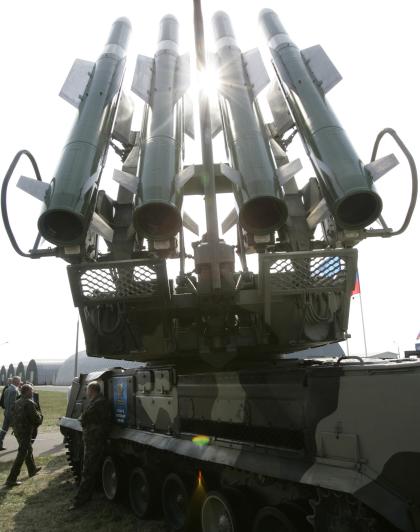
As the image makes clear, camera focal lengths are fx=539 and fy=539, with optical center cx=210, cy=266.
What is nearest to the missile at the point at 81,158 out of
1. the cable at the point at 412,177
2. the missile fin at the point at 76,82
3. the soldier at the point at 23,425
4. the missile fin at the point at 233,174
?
the missile fin at the point at 76,82

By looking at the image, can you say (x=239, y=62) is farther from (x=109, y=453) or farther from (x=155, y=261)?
(x=109, y=453)

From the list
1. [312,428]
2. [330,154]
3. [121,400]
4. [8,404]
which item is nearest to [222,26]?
[330,154]

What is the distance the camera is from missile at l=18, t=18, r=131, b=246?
4605mm

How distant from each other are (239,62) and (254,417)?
459 cm

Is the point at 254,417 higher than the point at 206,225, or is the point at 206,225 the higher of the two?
the point at 206,225

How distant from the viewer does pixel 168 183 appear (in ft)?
15.6

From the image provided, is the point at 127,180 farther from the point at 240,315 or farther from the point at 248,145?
the point at 240,315

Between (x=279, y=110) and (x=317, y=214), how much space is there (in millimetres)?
2226

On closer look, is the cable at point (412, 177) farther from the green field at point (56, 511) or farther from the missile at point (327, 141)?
the green field at point (56, 511)

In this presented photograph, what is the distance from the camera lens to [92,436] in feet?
20.6

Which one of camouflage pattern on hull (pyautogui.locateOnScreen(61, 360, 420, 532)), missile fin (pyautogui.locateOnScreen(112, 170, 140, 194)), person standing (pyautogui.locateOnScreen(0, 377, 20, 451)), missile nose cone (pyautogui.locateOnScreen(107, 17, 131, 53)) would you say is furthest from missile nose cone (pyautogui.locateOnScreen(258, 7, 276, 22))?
person standing (pyautogui.locateOnScreen(0, 377, 20, 451))

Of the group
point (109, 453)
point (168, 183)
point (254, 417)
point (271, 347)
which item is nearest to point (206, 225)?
point (168, 183)

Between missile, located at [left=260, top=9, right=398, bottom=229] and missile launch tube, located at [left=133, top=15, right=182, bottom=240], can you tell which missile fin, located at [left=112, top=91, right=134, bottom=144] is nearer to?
missile launch tube, located at [left=133, top=15, right=182, bottom=240]

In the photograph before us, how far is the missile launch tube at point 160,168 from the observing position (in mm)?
4621
